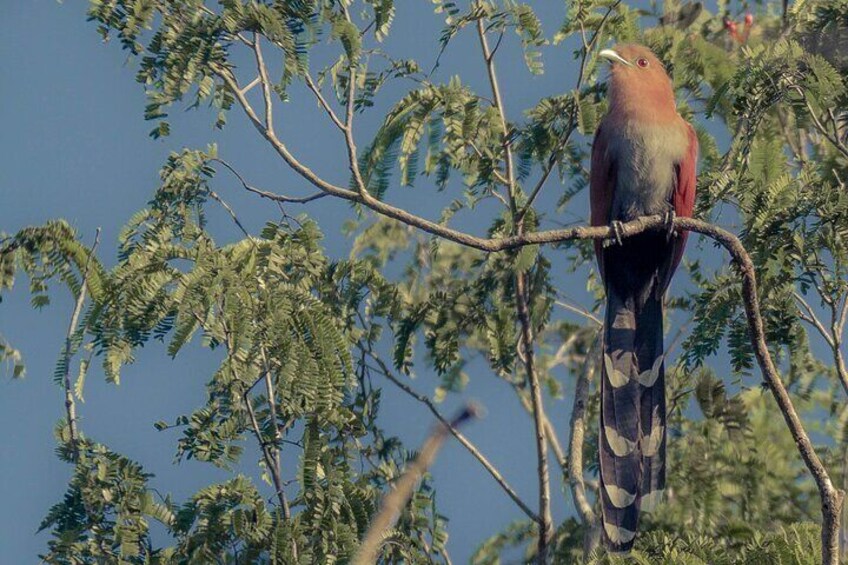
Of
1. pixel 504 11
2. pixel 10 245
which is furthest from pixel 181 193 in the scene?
pixel 504 11

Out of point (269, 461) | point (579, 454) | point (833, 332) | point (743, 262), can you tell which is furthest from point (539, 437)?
point (743, 262)

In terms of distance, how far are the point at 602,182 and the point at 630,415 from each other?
1.21 meters

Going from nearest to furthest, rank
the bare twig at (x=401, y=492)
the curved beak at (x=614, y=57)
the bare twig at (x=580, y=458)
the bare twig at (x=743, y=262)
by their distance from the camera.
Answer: the bare twig at (x=401, y=492)
the bare twig at (x=743, y=262)
the curved beak at (x=614, y=57)
the bare twig at (x=580, y=458)

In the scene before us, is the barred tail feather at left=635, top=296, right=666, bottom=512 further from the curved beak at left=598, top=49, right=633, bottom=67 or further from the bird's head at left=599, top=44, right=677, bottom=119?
the curved beak at left=598, top=49, right=633, bottom=67

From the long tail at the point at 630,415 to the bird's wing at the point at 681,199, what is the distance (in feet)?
0.51

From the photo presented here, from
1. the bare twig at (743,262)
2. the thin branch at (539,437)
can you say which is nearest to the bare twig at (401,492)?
the bare twig at (743,262)

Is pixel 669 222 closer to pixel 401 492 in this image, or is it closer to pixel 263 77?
pixel 263 77

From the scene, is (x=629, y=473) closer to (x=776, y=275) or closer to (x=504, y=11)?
(x=776, y=275)

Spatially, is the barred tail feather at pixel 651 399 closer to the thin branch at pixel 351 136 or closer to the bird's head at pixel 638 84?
the bird's head at pixel 638 84

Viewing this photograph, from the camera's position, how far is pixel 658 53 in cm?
663

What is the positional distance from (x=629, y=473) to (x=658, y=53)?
97.6 inches

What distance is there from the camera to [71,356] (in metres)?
5.07

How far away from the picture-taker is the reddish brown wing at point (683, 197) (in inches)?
231

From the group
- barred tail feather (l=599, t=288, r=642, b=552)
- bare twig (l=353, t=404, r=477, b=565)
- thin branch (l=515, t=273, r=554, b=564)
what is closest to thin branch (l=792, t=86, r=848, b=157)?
barred tail feather (l=599, t=288, r=642, b=552)
